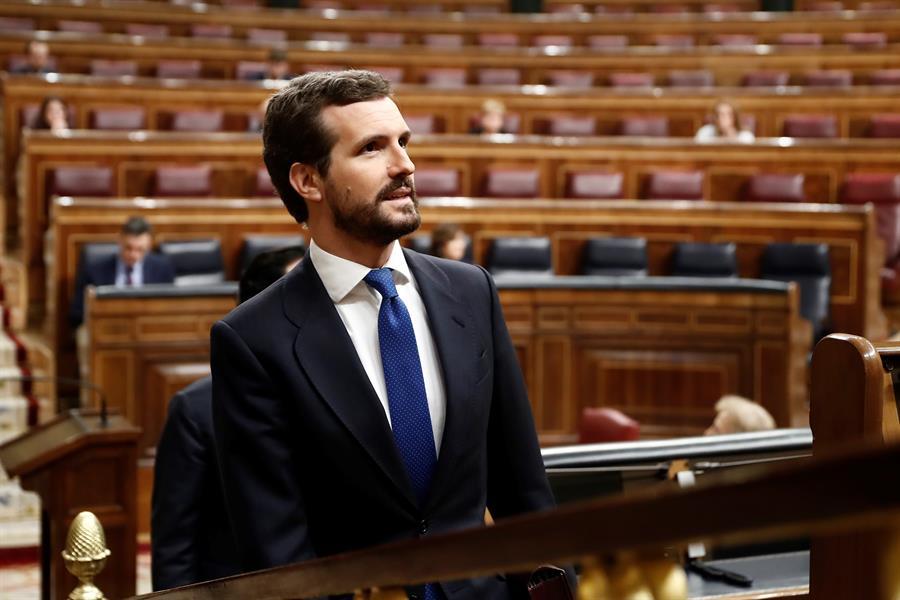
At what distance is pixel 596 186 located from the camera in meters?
5.34

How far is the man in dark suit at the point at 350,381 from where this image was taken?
102cm

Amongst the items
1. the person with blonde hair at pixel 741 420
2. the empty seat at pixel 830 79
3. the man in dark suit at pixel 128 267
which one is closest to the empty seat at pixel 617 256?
the man in dark suit at pixel 128 267

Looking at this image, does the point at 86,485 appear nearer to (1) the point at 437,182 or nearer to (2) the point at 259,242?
(2) the point at 259,242

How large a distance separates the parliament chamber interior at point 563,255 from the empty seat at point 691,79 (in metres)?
0.02

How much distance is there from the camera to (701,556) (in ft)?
5.71

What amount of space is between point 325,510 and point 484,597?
15 cm

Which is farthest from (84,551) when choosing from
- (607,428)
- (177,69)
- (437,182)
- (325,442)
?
(177,69)

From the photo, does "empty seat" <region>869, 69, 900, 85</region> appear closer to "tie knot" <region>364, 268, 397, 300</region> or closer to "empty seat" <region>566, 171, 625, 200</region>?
"empty seat" <region>566, 171, 625, 200</region>

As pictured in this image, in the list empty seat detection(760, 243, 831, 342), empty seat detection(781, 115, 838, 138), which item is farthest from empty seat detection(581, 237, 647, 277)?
empty seat detection(781, 115, 838, 138)

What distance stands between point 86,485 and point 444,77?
4.95 metres

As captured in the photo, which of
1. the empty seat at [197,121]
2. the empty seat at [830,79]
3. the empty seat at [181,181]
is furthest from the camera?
the empty seat at [830,79]

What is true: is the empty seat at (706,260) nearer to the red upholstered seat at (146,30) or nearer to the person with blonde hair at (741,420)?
the person with blonde hair at (741,420)

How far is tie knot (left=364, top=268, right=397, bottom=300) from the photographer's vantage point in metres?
1.08

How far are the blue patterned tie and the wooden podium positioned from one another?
1492 mm
